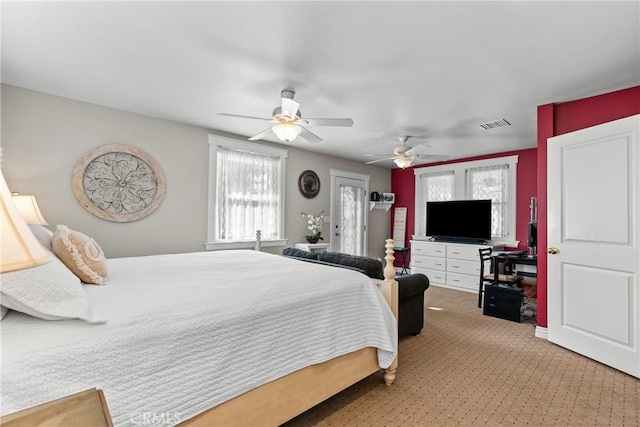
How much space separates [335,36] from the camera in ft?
6.77

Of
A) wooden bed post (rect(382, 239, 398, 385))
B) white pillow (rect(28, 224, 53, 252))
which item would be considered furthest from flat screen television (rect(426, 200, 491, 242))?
white pillow (rect(28, 224, 53, 252))

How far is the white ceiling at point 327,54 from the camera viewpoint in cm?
183

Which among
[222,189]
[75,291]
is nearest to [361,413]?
[75,291]

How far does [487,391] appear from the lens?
2201 millimetres

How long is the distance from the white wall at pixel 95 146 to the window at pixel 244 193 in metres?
0.16

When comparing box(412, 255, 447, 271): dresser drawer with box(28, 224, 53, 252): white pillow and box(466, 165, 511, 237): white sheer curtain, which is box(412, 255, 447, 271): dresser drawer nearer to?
box(466, 165, 511, 237): white sheer curtain

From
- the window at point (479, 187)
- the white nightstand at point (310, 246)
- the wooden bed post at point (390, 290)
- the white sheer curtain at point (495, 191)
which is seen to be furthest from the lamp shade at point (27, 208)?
the white sheer curtain at point (495, 191)

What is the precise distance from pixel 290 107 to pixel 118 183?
232 cm

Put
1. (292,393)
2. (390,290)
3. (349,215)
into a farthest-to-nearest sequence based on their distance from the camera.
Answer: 1. (349,215)
2. (390,290)
3. (292,393)

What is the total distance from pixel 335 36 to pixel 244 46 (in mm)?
674

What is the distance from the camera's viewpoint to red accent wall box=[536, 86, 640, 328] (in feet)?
9.70

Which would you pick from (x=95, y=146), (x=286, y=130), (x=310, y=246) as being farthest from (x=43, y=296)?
(x=310, y=246)

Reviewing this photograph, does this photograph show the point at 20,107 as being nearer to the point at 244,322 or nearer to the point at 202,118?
the point at 202,118

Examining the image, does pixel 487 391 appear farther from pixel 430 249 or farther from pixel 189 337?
pixel 430 249
